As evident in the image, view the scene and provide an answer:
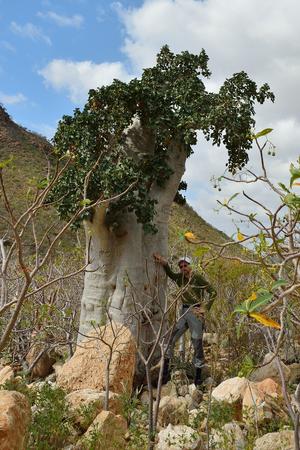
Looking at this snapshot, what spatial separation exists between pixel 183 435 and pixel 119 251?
A: 142 inches

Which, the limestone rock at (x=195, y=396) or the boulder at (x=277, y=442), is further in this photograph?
the limestone rock at (x=195, y=396)

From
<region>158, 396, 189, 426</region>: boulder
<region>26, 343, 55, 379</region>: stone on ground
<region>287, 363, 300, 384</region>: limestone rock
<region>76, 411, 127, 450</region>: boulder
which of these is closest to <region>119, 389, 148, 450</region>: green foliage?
<region>76, 411, 127, 450</region>: boulder

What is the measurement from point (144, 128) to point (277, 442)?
4.78 m

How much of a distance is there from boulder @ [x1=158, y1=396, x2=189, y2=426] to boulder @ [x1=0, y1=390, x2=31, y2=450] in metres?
1.83

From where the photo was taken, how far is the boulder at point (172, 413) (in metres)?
4.52

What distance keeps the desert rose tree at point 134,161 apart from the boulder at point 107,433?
2.66 m

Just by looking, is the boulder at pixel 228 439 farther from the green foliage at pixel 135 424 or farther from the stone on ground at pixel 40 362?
the stone on ground at pixel 40 362

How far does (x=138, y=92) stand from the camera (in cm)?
679

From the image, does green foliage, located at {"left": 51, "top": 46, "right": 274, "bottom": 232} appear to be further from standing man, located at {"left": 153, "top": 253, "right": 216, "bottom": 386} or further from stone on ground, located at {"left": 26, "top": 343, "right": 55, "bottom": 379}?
stone on ground, located at {"left": 26, "top": 343, "right": 55, "bottom": 379}

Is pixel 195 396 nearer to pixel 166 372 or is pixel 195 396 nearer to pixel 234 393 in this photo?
pixel 234 393

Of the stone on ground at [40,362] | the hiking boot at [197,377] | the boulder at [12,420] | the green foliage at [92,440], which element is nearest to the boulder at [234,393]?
the hiking boot at [197,377]

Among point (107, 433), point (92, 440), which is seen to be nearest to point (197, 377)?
point (107, 433)

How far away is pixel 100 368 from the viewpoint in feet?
17.9

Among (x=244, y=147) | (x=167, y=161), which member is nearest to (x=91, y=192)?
(x=167, y=161)
